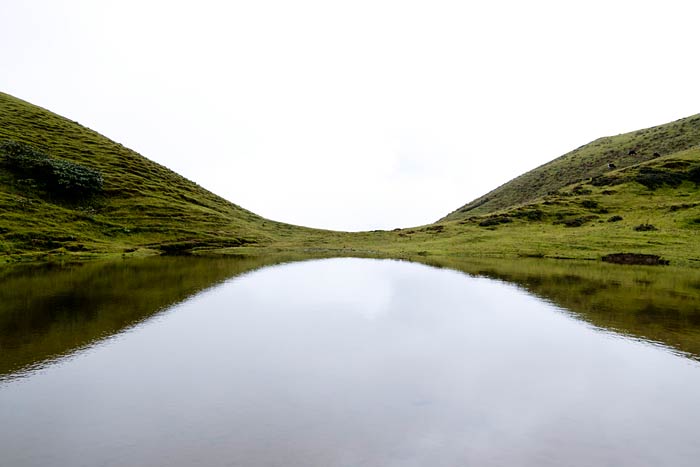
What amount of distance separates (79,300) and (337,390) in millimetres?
25486

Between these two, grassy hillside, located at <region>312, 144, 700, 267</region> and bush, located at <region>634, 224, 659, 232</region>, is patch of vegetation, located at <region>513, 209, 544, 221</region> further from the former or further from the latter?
bush, located at <region>634, 224, 659, 232</region>

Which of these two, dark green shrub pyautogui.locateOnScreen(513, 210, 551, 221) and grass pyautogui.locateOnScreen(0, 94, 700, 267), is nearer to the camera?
grass pyautogui.locateOnScreen(0, 94, 700, 267)

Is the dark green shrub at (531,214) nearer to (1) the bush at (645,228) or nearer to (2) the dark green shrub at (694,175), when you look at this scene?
(1) the bush at (645,228)

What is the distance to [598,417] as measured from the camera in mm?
15695

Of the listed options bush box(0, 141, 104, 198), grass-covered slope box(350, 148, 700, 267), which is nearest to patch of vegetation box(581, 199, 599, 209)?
grass-covered slope box(350, 148, 700, 267)

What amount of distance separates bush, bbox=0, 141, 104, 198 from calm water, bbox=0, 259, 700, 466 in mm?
77577

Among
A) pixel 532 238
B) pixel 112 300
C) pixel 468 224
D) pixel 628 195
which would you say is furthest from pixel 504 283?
pixel 628 195

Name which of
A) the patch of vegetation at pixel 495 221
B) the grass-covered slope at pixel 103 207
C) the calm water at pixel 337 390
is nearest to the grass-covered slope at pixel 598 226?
the patch of vegetation at pixel 495 221

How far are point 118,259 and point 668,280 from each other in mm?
72578

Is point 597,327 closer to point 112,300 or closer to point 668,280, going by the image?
point 668,280

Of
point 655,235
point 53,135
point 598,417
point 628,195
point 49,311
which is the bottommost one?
point 598,417

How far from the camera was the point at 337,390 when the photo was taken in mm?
17578

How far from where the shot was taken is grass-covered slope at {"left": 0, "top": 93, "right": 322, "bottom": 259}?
259 feet

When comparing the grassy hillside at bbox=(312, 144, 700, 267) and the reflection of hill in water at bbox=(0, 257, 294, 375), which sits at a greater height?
the grassy hillside at bbox=(312, 144, 700, 267)
